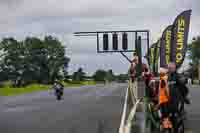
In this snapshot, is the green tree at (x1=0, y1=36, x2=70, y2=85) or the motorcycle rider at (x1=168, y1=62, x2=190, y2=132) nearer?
the motorcycle rider at (x1=168, y1=62, x2=190, y2=132)

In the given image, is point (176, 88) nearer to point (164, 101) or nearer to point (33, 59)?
point (164, 101)

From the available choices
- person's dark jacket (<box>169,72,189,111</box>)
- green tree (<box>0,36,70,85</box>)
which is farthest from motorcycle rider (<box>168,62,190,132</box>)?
green tree (<box>0,36,70,85</box>)

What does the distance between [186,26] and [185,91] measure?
1134cm

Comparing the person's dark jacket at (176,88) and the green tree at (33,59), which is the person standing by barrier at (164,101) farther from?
the green tree at (33,59)

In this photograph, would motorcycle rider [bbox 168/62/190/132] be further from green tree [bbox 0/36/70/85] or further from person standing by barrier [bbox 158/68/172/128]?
green tree [bbox 0/36/70/85]

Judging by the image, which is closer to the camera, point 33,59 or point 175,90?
point 175,90

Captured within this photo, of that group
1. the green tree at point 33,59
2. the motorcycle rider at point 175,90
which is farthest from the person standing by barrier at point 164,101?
the green tree at point 33,59

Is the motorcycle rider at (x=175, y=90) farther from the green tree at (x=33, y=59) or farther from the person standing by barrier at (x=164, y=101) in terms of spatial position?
the green tree at (x=33, y=59)

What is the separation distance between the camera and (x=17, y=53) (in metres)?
163

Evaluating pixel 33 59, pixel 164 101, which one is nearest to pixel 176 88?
pixel 164 101

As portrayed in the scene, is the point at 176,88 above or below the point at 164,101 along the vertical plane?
above

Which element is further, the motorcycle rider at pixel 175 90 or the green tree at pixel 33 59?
the green tree at pixel 33 59

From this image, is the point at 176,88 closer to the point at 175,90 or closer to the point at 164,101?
the point at 175,90

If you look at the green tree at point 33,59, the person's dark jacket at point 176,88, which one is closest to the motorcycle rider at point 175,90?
the person's dark jacket at point 176,88
